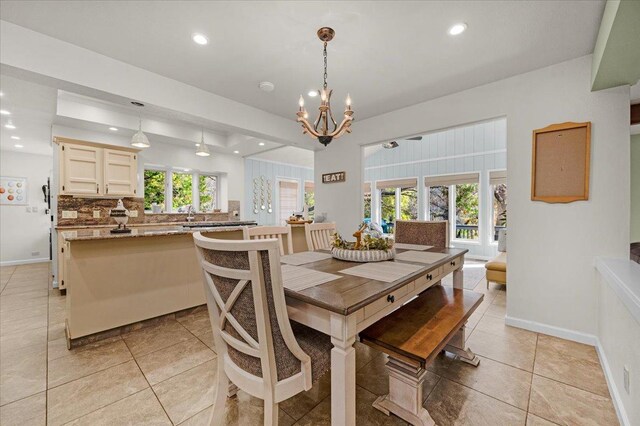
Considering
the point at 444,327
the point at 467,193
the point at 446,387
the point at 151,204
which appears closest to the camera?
the point at 444,327

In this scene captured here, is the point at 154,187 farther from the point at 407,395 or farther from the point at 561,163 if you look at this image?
the point at 561,163

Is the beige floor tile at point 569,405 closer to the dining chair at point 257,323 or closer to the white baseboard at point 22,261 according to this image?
the dining chair at point 257,323

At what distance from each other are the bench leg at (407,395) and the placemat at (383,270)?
449 mm

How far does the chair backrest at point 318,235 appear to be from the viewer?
2.69 metres

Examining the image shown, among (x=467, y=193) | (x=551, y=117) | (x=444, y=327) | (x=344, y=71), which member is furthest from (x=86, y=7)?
(x=467, y=193)

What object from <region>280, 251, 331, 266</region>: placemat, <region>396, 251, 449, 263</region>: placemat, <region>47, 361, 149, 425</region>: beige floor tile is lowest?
<region>47, 361, 149, 425</region>: beige floor tile

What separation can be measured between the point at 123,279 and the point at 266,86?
7.98 ft

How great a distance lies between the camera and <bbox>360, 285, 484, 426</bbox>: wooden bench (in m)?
1.32

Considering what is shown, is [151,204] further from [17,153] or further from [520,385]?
[520,385]

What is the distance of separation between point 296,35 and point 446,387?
2.77 meters

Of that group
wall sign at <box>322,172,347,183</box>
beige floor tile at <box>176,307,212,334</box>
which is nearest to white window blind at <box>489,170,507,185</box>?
wall sign at <box>322,172,347,183</box>

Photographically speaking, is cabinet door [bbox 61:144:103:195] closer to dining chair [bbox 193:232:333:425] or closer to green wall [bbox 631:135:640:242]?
dining chair [bbox 193:232:333:425]

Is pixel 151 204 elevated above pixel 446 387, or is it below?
above

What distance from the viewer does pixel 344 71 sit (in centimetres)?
264
